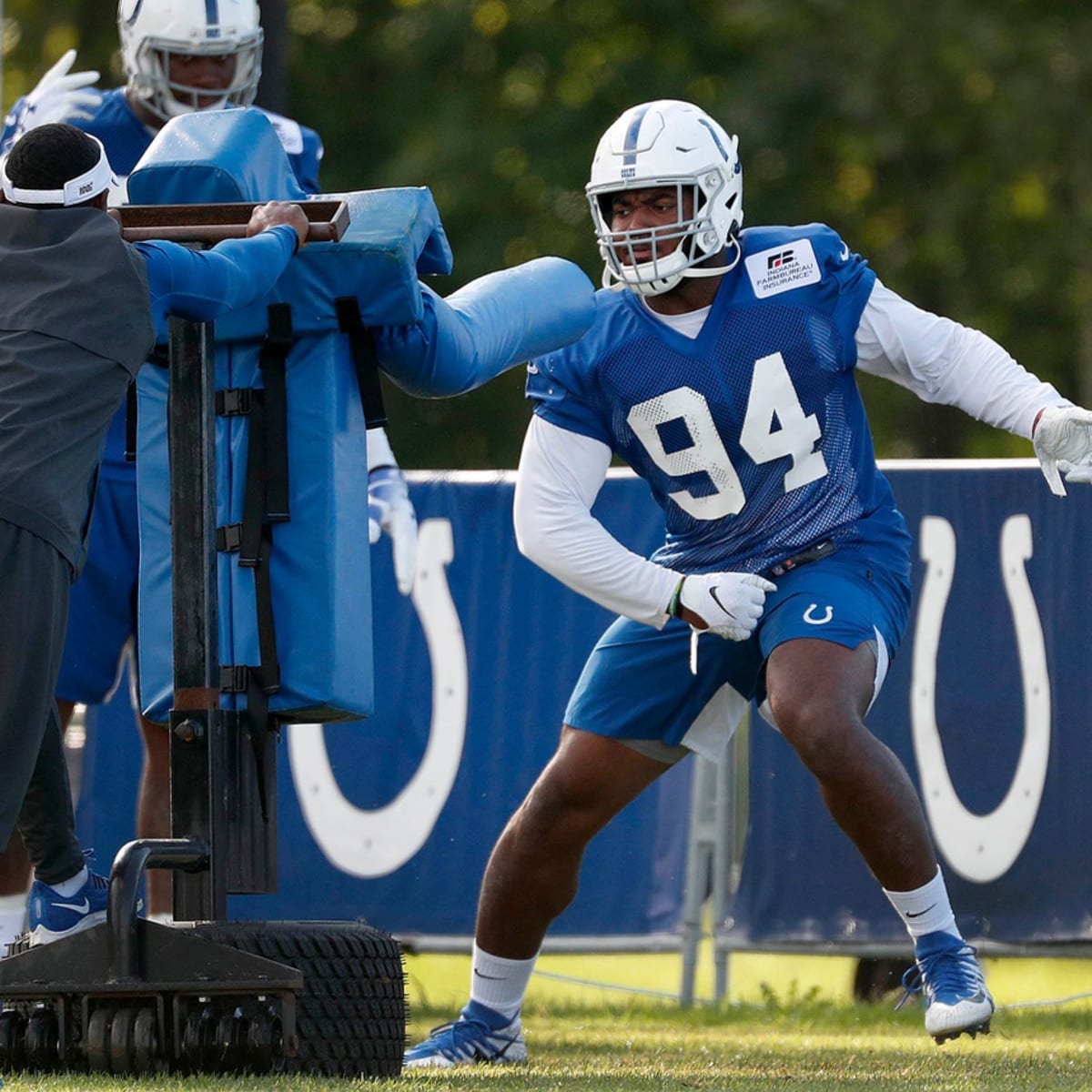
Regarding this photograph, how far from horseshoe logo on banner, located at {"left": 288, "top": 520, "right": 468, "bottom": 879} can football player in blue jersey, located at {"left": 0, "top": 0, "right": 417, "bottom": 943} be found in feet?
3.30

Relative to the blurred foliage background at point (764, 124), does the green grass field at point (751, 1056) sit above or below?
below

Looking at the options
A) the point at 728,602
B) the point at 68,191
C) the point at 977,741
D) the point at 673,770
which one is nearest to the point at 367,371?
the point at 68,191

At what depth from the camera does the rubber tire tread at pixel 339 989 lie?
158 inches

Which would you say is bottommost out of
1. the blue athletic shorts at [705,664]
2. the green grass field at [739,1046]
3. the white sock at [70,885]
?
the green grass field at [739,1046]

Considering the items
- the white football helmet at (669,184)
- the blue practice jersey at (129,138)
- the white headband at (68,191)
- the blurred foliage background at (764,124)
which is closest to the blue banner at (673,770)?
the blue practice jersey at (129,138)

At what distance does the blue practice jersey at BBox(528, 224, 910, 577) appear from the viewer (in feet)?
16.3

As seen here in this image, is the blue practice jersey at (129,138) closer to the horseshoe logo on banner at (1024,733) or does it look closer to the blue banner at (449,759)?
the blue banner at (449,759)

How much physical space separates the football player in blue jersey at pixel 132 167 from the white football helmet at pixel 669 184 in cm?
68

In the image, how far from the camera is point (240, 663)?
13.6 ft

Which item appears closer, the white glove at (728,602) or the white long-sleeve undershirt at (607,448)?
the white glove at (728,602)

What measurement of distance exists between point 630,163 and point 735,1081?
6.56ft

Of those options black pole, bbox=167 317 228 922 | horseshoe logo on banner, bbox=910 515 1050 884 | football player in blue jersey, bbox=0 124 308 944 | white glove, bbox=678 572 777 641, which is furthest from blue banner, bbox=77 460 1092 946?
football player in blue jersey, bbox=0 124 308 944

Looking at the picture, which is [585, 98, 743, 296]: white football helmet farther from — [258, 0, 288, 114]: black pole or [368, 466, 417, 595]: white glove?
[258, 0, 288, 114]: black pole

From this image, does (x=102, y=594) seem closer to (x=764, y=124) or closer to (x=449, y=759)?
(x=449, y=759)
